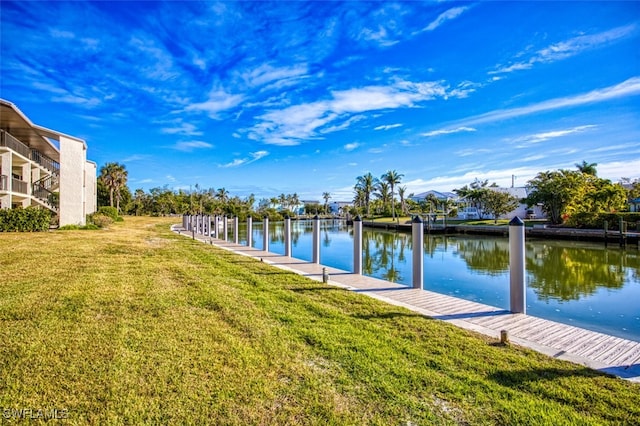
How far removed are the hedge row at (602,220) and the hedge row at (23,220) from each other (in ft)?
115

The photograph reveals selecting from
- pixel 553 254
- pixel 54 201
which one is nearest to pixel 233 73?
pixel 54 201

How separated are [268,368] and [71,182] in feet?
70.5

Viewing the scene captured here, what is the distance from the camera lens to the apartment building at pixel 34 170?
16.7 m

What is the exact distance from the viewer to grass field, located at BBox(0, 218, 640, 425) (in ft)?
7.78

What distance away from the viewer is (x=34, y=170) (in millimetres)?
22469

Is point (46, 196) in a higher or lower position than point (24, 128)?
lower

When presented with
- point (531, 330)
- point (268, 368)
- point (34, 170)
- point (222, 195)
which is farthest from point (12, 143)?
point (222, 195)

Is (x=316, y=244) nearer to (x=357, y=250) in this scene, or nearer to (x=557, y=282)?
(x=357, y=250)

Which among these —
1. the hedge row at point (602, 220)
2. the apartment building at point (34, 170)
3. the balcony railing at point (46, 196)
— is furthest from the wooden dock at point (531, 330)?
the hedge row at point (602, 220)

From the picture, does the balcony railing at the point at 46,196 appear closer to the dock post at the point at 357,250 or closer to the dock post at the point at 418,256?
the dock post at the point at 357,250

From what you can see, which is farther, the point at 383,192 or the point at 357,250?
the point at 383,192

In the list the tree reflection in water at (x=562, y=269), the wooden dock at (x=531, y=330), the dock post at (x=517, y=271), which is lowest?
the tree reflection in water at (x=562, y=269)

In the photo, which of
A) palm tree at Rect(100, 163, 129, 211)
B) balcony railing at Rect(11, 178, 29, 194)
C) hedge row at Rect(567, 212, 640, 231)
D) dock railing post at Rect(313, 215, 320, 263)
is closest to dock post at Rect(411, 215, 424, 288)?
dock railing post at Rect(313, 215, 320, 263)

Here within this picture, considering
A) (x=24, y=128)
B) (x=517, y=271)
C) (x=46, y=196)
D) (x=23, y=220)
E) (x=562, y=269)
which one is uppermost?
(x=24, y=128)
